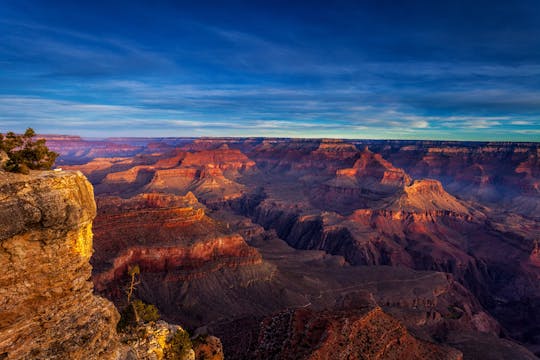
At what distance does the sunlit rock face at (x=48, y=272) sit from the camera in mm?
15016

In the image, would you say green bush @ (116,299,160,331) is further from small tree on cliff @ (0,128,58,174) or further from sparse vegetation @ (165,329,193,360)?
small tree on cliff @ (0,128,58,174)

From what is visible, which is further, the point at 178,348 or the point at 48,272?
the point at 178,348

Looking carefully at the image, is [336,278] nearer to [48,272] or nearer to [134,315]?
[134,315]

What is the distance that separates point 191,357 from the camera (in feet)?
86.0

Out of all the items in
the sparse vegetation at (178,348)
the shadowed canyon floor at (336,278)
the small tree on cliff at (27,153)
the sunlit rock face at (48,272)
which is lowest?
the shadowed canyon floor at (336,278)

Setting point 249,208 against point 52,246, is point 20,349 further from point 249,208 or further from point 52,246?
point 249,208

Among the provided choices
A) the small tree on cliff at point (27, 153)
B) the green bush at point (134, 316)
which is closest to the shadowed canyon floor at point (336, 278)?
the green bush at point (134, 316)

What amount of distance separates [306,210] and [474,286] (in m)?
80.2

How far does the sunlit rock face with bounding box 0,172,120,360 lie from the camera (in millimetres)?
15016

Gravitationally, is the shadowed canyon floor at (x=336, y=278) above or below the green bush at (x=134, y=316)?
below

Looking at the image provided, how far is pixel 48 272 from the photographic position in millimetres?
16719

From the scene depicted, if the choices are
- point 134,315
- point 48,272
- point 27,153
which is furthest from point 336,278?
point 27,153

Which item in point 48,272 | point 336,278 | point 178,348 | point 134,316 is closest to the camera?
point 48,272

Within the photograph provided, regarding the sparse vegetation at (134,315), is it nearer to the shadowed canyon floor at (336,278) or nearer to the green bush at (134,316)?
the green bush at (134,316)
